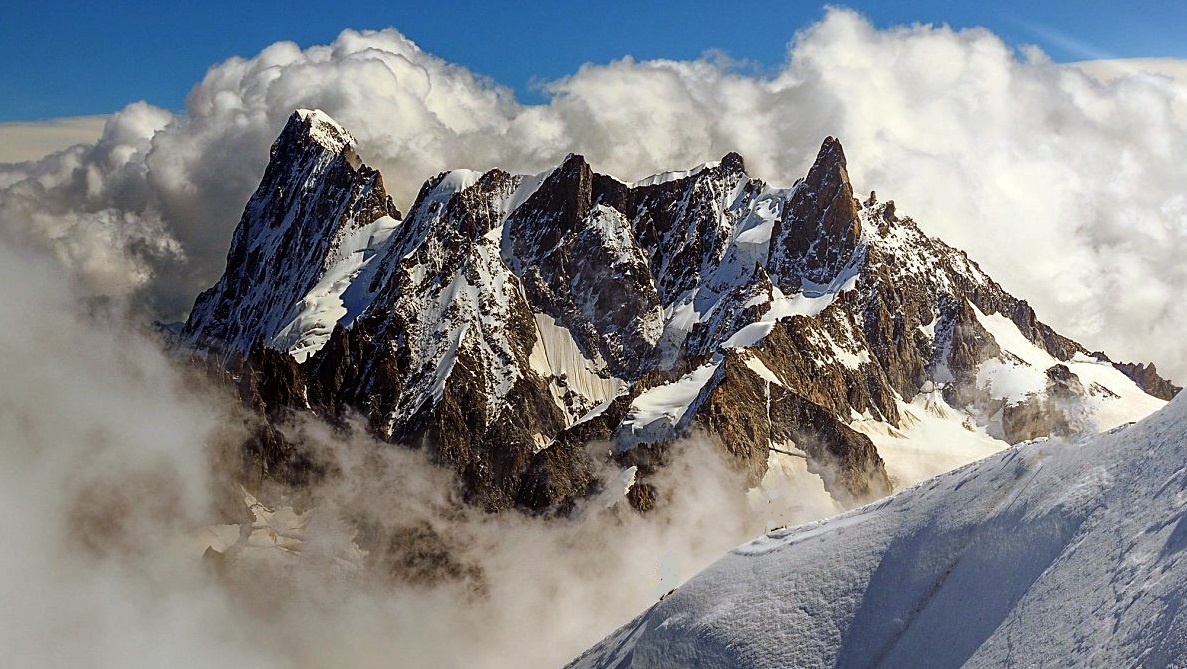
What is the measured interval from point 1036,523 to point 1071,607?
6564 millimetres

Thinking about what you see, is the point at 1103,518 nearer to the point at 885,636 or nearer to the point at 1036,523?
the point at 1036,523

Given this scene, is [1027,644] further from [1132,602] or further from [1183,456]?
[1183,456]

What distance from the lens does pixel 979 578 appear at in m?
52.8

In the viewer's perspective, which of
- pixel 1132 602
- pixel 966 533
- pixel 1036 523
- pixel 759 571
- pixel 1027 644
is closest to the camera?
pixel 1132 602

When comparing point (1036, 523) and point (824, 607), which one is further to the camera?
point (824, 607)

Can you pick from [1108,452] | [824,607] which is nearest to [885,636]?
[824,607]

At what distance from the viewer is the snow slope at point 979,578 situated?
4481cm

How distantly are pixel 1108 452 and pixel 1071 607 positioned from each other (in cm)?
996

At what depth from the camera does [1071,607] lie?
46.2 meters

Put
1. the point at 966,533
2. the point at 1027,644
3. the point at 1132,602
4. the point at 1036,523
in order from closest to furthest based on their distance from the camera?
1. the point at 1132,602
2. the point at 1027,644
3. the point at 1036,523
4. the point at 966,533

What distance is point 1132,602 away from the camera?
43.8 m

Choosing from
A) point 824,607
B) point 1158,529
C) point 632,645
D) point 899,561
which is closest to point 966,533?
point 899,561

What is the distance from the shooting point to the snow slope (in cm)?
4481

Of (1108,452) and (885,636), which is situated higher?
(1108,452)
